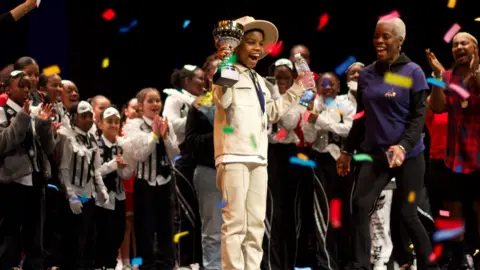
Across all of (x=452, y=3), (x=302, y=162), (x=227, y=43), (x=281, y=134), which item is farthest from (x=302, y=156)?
(x=452, y=3)

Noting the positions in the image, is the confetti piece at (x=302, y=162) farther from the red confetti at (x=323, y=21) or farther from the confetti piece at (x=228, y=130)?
the red confetti at (x=323, y=21)

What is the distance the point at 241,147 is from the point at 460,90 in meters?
1.76

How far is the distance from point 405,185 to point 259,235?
39.3 inches

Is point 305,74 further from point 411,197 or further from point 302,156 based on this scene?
point 302,156

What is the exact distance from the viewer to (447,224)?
243 inches

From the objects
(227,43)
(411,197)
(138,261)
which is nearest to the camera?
(227,43)

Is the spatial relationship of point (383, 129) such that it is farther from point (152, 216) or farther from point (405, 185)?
point (152, 216)

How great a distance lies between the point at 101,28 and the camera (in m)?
10.8

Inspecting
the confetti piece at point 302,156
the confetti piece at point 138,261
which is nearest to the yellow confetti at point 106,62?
the confetti piece at point 138,261

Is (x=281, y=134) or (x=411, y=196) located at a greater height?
(x=281, y=134)

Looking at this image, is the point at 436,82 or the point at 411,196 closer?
the point at 411,196

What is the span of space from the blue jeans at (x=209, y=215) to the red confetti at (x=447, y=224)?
1.68m

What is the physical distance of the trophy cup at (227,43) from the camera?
15.9 feet

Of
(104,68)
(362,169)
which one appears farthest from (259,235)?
(104,68)
